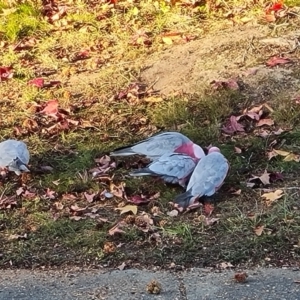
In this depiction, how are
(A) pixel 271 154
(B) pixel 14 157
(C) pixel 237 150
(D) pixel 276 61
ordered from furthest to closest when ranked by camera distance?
1. (D) pixel 276 61
2. (C) pixel 237 150
3. (A) pixel 271 154
4. (B) pixel 14 157

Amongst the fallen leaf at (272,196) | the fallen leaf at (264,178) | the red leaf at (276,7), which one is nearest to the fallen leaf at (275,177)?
the fallen leaf at (264,178)

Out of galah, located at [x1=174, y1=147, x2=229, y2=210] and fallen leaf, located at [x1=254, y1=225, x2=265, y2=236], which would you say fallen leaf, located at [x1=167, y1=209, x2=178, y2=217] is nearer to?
galah, located at [x1=174, y1=147, x2=229, y2=210]

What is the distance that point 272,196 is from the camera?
3916 mm

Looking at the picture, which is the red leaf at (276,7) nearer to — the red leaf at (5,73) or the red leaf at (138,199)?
the red leaf at (5,73)

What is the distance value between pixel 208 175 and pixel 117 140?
1.05 metres

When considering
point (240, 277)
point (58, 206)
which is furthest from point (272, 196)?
point (58, 206)

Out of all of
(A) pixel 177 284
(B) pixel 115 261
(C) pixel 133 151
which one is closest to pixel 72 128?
(C) pixel 133 151

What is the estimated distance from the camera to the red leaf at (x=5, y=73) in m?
5.82

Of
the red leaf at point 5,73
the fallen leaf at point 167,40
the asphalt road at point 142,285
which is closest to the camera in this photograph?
the asphalt road at point 142,285

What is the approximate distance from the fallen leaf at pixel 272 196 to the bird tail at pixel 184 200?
432mm

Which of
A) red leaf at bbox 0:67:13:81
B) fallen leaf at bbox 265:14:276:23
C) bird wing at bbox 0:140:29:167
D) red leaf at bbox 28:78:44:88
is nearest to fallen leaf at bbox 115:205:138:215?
bird wing at bbox 0:140:29:167

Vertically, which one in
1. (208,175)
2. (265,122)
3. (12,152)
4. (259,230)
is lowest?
(265,122)

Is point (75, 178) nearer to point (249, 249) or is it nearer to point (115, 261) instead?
point (115, 261)

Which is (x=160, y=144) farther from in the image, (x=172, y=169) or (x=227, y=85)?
(x=227, y=85)
